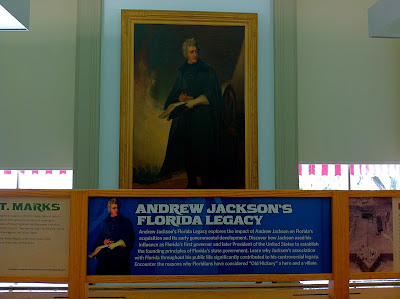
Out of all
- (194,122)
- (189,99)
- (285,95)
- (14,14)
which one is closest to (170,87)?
(189,99)

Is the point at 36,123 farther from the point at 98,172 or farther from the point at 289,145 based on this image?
the point at 289,145

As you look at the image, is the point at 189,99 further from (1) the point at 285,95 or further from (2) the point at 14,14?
(2) the point at 14,14

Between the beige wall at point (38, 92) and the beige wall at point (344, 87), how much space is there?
2995 mm

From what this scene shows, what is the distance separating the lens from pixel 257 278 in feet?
9.97

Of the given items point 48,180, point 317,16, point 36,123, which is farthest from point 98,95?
point 317,16

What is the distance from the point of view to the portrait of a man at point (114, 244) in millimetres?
3012

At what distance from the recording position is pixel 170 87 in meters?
6.09

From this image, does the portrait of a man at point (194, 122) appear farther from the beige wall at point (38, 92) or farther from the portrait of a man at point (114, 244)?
the portrait of a man at point (114, 244)

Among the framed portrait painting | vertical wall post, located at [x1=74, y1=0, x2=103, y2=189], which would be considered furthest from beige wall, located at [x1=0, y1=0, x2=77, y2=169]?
the framed portrait painting

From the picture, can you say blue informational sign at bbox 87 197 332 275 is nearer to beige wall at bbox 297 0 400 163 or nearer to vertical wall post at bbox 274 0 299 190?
vertical wall post at bbox 274 0 299 190

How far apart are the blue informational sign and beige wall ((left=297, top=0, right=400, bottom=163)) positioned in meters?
3.24

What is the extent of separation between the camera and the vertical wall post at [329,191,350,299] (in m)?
3.10

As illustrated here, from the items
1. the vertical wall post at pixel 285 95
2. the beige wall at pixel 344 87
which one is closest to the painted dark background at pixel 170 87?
the vertical wall post at pixel 285 95

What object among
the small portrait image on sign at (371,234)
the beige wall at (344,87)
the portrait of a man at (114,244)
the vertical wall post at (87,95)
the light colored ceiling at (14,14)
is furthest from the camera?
the beige wall at (344,87)
